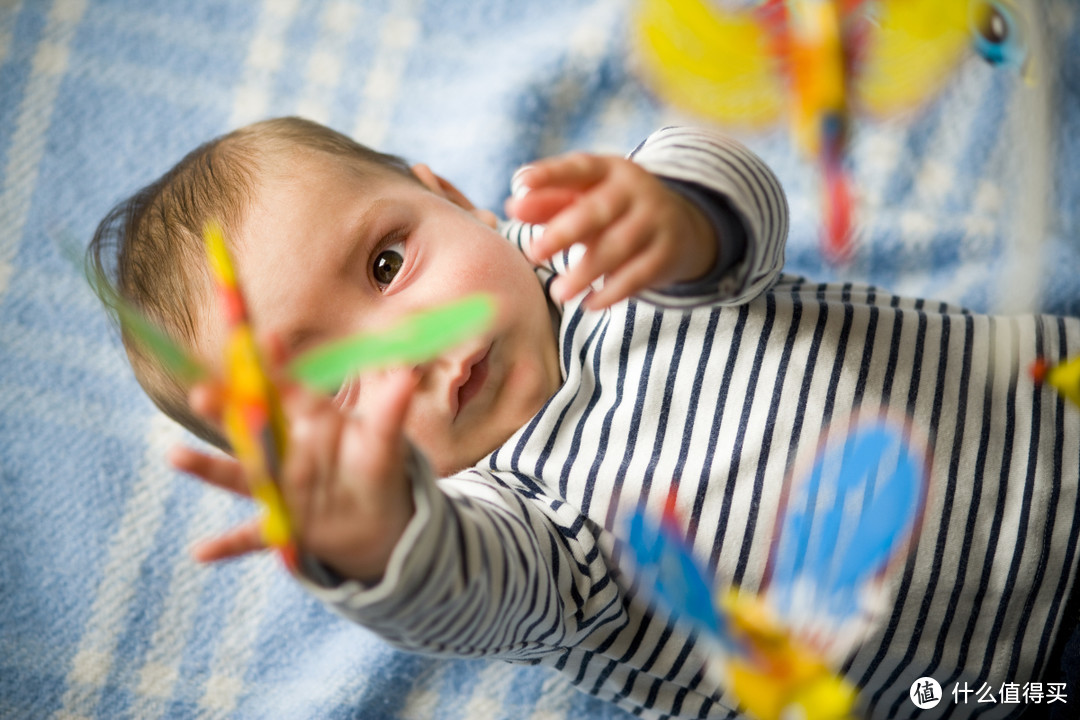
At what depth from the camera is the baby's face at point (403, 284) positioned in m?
0.51

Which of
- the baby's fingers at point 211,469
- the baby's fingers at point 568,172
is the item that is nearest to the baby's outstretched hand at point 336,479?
the baby's fingers at point 211,469

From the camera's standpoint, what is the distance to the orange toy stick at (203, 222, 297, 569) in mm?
280

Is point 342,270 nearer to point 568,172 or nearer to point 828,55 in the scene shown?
point 568,172

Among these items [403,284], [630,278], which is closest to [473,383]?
[403,284]

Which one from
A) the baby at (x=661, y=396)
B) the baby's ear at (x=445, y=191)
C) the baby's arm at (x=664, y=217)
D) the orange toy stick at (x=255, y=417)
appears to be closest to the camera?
the orange toy stick at (x=255, y=417)

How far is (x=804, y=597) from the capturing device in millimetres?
318

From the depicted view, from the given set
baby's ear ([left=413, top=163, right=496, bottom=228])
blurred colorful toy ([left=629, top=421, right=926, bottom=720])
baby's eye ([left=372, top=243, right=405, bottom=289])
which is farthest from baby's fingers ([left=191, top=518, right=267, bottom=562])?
baby's ear ([left=413, top=163, right=496, bottom=228])

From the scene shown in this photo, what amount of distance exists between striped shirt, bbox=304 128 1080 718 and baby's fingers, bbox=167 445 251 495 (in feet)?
0.54

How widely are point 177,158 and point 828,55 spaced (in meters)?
0.67

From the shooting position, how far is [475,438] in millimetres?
555

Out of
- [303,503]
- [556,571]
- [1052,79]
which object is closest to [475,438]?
[556,571]

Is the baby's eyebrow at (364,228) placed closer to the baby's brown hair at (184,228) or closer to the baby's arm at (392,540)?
the baby's brown hair at (184,228)

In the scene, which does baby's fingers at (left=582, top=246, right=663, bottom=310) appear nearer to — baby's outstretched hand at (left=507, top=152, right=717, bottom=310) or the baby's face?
baby's outstretched hand at (left=507, top=152, right=717, bottom=310)

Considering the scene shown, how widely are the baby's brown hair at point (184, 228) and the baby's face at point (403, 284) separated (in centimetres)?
2
